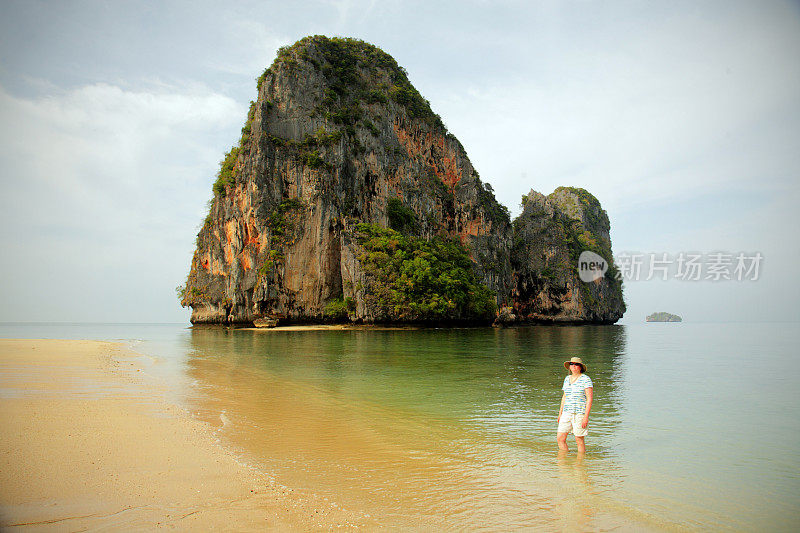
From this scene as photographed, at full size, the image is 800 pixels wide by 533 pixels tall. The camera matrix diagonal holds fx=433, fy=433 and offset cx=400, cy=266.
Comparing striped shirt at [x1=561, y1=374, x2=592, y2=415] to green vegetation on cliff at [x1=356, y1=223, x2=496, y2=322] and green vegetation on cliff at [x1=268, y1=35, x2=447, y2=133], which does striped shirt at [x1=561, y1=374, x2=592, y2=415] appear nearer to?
green vegetation on cliff at [x1=356, y1=223, x2=496, y2=322]

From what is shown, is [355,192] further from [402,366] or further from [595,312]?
[595,312]

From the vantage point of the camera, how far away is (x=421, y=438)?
610 cm

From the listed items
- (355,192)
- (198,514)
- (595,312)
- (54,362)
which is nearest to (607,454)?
(198,514)

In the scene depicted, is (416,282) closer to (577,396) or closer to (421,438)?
(421,438)

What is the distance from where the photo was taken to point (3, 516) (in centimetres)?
322

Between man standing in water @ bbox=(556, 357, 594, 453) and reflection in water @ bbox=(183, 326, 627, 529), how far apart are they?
0.96 feet

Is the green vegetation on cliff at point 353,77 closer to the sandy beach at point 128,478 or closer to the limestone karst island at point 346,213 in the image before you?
the limestone karst island at point 346,213

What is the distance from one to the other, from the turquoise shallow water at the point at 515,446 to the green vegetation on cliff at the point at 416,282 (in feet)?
102

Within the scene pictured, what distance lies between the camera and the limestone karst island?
150 feet

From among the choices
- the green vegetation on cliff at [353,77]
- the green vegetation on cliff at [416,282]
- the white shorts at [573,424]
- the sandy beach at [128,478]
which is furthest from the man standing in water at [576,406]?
the green vegetation on cliff at [353,77]

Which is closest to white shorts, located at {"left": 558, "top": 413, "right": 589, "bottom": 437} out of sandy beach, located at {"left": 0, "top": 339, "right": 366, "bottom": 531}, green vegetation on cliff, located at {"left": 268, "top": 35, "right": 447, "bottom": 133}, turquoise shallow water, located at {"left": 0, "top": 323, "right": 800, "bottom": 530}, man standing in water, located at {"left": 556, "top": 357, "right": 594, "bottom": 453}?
man standing in water, located at {"left": 556, "top": 357, "right": 594, "bottom": 453}

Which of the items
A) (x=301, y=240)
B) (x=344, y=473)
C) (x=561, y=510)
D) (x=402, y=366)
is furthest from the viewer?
(x=301, y=240)

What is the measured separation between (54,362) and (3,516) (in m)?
13.2

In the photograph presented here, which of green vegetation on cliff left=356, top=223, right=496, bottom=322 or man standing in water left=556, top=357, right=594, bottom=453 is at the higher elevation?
green vegetation on cliff left=356, top=223, right=496, bottom=322
